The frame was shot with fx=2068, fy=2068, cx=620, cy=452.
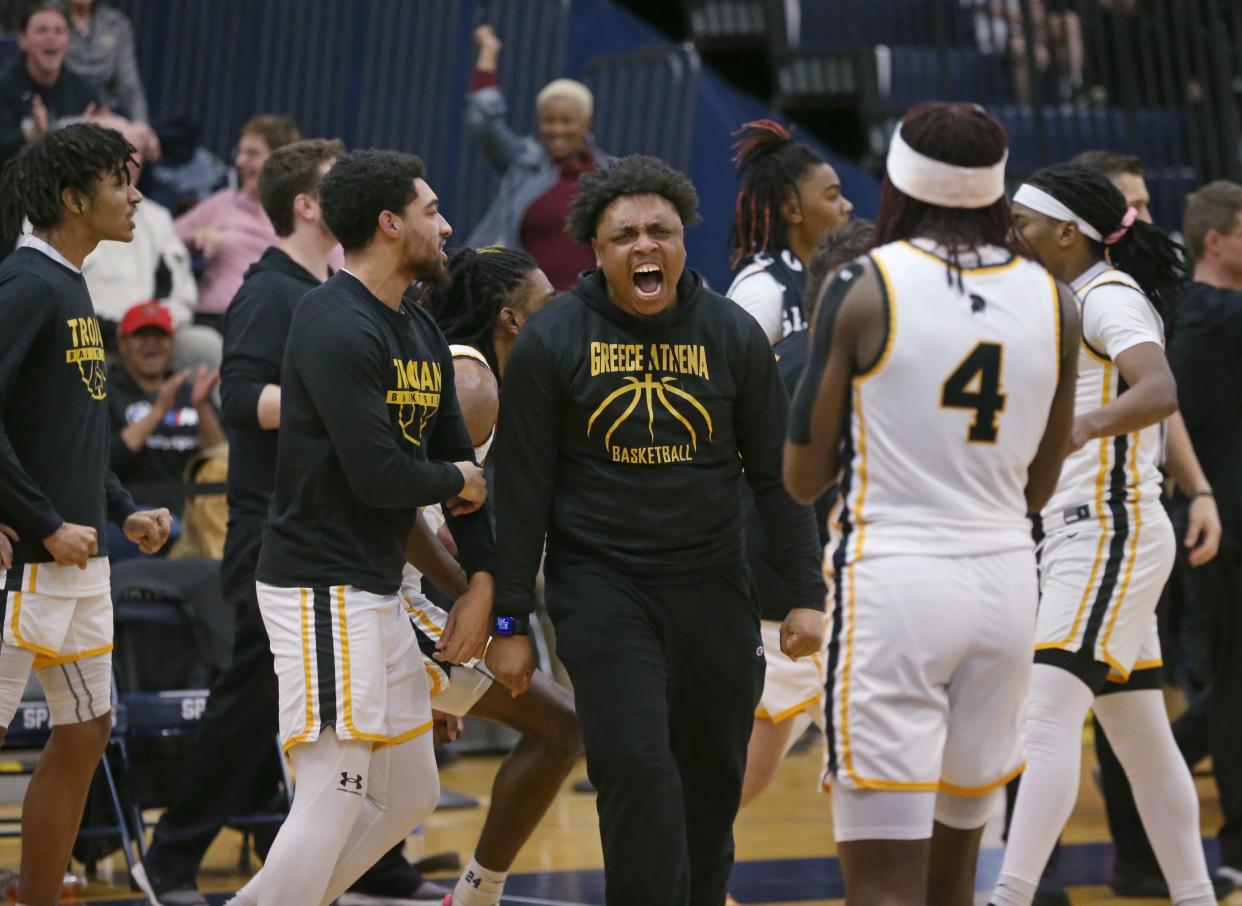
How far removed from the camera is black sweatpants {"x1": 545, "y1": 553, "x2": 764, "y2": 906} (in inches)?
167

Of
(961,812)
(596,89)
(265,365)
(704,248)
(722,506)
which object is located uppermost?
(596,89)

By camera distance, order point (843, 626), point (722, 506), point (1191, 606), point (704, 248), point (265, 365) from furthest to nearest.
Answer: point (704, 248)
point (1191, 606)
point (265, 365)
point (722, 506)
point (843, 626)

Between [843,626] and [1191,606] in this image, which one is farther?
[1191,606]

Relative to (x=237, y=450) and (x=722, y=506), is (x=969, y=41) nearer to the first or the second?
(x=237, y=450)

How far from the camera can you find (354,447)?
13.9 ft

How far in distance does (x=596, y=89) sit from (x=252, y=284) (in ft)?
21.2

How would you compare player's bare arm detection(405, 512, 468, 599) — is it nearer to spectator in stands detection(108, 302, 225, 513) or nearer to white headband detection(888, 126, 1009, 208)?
white headband detection(888, 126, 1009, 208)

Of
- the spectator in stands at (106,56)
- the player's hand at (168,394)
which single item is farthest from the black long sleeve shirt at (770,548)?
the spectator in stands at (106,56)

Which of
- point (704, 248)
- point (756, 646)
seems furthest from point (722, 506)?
point (704, 248)

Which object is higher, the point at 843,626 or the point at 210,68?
the point at 210,68

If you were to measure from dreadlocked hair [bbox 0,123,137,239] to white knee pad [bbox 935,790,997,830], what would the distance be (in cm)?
253

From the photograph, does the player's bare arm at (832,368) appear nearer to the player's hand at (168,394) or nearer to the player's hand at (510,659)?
the player's hand at (510,659)

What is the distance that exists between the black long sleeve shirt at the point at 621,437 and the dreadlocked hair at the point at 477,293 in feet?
1.89

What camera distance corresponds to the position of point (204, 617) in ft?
22.8
